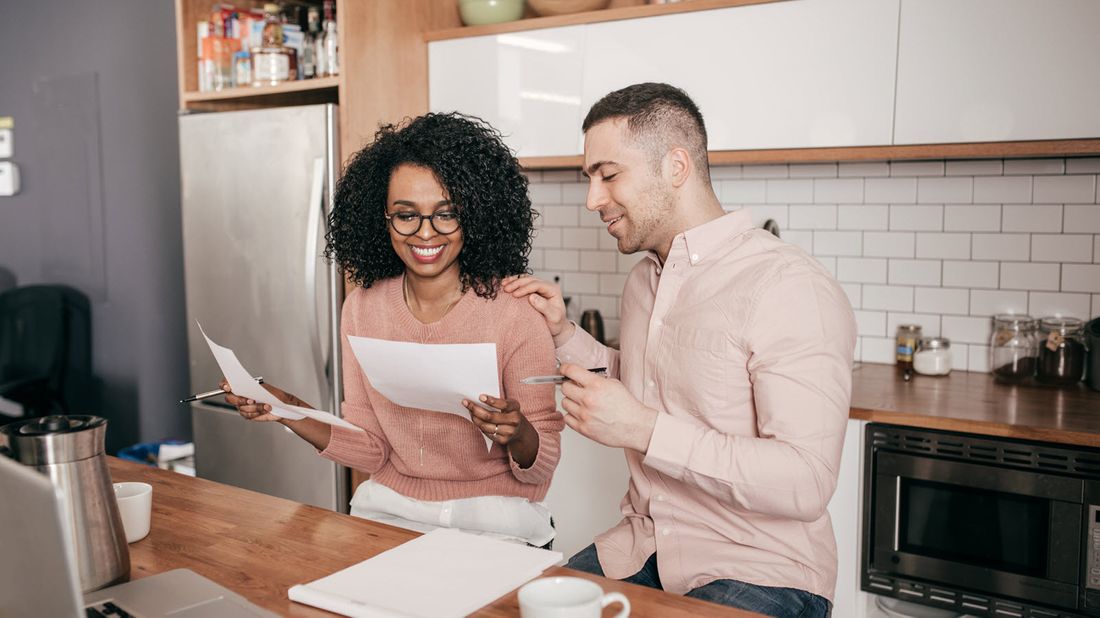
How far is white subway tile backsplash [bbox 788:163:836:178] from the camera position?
2955 mm

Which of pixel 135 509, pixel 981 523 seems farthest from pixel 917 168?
pixel 135 509

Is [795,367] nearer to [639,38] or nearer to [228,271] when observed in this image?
[639,38]

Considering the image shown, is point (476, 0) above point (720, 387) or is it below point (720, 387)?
above

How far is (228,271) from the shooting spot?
3.28 m

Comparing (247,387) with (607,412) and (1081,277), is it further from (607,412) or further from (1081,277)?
(1081,277)

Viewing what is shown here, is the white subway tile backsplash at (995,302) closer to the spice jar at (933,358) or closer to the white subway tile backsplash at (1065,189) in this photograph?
the spice jar at (933,358)

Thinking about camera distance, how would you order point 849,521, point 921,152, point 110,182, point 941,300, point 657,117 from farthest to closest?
point 110,182
point 941,300
point 921,152
point 849,521
point 657,117

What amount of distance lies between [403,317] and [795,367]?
0.88 metres

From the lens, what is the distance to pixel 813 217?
3.01 metres

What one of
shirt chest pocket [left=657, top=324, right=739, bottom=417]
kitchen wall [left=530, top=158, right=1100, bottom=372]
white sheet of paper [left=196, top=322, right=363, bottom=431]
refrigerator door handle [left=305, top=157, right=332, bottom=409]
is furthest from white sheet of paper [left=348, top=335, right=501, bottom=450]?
kitchen wall [left=530, top=158, right=1100, bottom=372]

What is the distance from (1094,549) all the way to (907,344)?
0.88 meters

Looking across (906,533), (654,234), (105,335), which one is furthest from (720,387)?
(105,335)

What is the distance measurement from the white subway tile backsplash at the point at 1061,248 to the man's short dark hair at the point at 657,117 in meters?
1.50

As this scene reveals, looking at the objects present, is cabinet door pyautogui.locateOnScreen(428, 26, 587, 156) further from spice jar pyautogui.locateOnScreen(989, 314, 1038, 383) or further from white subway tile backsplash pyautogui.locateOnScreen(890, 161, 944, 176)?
spice jar pyautogui.locateOnScreen(989, 314, 1038, 383)
